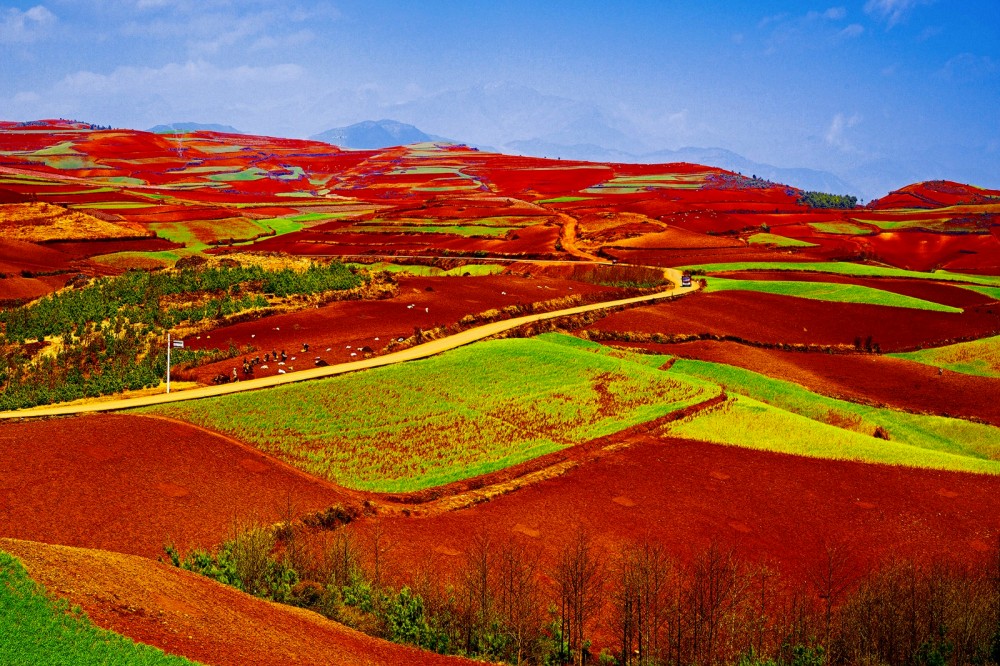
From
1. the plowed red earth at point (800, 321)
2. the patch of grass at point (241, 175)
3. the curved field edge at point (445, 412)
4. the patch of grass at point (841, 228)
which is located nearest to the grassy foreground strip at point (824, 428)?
the curved field edge at point (445, 412)

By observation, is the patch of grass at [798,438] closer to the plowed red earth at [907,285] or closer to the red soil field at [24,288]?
the plowed red earth at [907,285]

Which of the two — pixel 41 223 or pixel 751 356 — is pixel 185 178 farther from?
pixel 751 356

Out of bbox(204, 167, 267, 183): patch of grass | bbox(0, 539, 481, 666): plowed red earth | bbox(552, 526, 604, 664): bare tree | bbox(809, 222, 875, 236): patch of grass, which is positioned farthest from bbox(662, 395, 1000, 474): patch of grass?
bbox(204, 167, 267, 183): patch of grass

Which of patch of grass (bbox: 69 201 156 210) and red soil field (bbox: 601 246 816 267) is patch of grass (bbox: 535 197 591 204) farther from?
patch of grass (bbox: 69 201 156 210)

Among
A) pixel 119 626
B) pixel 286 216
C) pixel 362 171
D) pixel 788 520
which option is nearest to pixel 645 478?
pixel 788 520

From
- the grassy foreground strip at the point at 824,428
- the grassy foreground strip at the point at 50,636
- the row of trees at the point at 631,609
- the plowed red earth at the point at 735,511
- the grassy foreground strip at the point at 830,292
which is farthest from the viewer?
the grassy foreground strip at the point at 830,292

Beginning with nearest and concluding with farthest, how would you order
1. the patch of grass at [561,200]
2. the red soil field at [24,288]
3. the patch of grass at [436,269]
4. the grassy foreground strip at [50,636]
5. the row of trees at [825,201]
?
the grassy foreground strip at [50,636]
the red soil field at [24,288]
the patch of grass at [436,269]
the patch of grass at [561,200]
the row of trees at [825,201]

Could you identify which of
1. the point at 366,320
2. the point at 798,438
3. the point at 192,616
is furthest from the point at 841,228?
the point at 192,616
